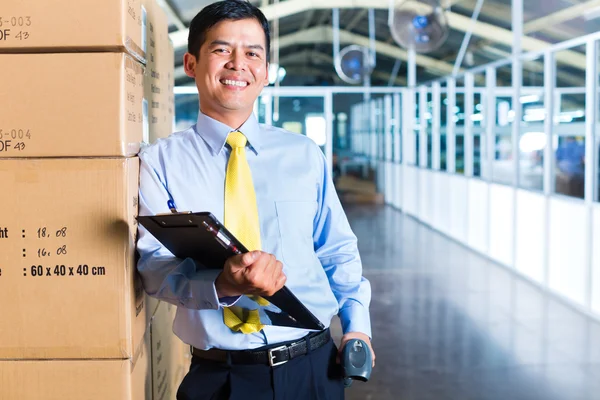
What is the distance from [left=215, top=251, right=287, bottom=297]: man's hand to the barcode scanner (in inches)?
13.8

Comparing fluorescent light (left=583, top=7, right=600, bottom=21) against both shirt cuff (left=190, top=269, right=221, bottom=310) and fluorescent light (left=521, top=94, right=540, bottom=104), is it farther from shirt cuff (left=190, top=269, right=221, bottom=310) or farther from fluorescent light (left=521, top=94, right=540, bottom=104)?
shirt cuff (left=190, top=269, right=221, bottom=310)

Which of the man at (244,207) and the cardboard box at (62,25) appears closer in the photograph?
the cardboard box at (62,25)

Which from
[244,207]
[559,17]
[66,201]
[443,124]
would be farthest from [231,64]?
[443,124]

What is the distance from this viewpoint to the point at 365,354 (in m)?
1.55

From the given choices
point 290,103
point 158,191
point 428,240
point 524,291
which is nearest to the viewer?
point 158,191

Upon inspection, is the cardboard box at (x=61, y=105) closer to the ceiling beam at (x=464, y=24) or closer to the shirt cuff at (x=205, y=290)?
the shirt cuff at (x=205, y=290)

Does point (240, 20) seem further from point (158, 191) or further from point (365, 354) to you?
point (365, 354)

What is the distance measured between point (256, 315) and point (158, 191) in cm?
30

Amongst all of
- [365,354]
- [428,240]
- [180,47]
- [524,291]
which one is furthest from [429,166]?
[365,354]

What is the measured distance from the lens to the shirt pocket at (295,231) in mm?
1542

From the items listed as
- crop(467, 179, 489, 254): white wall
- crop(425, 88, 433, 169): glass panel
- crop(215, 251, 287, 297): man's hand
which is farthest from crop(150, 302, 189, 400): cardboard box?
crop(425, 88, 433, 169): glass panel

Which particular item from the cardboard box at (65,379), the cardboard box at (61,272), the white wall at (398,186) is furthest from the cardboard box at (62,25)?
the white wall at (398,186)

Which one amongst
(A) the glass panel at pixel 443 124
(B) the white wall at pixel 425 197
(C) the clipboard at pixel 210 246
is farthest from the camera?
(B) the white wall at pixel 425 197

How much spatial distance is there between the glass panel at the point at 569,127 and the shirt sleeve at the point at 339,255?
4.36 meters
